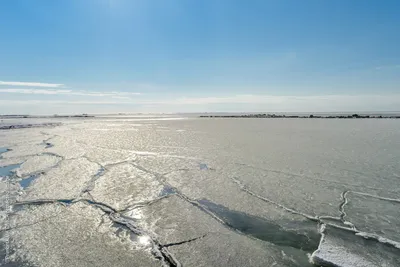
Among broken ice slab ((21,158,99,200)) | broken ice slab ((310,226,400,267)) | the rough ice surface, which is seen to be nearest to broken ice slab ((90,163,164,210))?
broken ice slab ((21,158,99,200))

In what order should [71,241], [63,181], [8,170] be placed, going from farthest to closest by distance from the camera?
[8,170] < [63,181] < [71,241]

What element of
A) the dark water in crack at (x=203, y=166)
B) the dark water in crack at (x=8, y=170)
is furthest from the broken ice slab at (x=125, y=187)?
the dark water in crack at (x=8, y=170)

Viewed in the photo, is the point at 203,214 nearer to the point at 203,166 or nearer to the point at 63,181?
the point at 203,166

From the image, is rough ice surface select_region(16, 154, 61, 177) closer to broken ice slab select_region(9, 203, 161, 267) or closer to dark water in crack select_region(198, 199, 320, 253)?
broken ice slab select_region(9, 203, 161, 267)

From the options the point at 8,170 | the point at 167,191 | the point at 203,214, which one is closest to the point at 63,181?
the point at 8,170

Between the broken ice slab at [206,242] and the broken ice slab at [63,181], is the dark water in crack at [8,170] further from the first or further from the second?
the broken ice slab at [206,242]

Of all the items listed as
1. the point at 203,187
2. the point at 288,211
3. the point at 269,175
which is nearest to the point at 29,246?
the point at 203,187

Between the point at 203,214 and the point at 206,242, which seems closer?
the point at 206,242

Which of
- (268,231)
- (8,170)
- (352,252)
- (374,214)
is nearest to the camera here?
(352,252)

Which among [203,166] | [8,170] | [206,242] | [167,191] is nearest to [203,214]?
[206,242]
